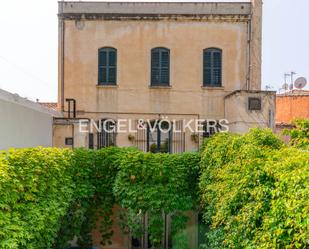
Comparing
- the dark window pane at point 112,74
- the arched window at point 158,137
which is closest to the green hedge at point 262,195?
the arched window at point 158,137

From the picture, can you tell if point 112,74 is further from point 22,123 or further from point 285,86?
point 285,86

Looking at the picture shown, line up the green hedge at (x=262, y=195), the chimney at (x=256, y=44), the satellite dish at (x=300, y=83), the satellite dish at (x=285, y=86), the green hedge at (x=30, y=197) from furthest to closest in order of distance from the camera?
the satellite dish at (x=285, y=86) → the satellite dish at (x=300, y=83) → the chimney at (x=256, y=44) → the green hedge at (x=30, y=197) → the green hedge at (x=262, y=195)

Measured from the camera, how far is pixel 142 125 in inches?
632

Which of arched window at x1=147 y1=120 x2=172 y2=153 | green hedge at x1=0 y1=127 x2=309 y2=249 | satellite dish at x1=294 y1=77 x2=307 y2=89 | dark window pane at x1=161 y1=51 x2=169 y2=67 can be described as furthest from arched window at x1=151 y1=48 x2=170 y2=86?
satellite dish at x1=294 y1=77 x2=307 y2=89

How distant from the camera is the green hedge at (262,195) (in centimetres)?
344

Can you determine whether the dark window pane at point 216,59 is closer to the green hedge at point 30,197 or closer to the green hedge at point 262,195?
the green hedge at point 262,195

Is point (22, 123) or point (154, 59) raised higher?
point (154, 59)

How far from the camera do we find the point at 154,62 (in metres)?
16.2

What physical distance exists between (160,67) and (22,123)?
27.2ft

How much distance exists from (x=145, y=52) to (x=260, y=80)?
5.99 meters

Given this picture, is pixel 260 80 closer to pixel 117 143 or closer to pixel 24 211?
pixel 117 143

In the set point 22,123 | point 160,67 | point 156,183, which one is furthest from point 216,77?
point 22,123

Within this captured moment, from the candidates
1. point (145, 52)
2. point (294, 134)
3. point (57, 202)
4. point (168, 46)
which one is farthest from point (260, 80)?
point (57, 202)

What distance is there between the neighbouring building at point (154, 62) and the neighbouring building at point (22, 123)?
4253 mm
